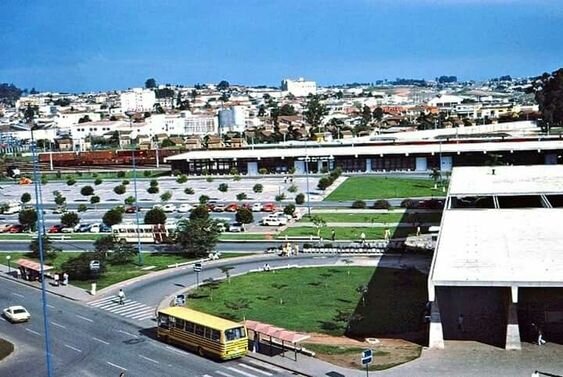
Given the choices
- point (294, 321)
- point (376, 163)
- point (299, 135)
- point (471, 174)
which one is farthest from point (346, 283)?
point (299, 135)

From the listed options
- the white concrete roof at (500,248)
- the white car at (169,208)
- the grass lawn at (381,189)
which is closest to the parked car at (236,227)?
the white car at (169,208)

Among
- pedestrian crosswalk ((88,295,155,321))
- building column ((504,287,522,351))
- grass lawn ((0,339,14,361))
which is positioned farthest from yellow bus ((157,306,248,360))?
building column ((504,287,522,351))

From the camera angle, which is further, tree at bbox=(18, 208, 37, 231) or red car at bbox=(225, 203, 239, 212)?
red car at bbox=(225, 203, 239, 212)

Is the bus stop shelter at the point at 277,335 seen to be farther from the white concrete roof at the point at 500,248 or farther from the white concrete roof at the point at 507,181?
the white concrete roof at the point at 507,181

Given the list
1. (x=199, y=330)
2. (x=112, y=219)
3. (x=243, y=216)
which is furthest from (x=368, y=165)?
(x=199, y=330)

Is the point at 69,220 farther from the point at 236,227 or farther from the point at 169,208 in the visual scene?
the point at 236,227

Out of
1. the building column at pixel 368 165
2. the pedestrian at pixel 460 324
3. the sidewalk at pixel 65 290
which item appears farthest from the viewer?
the building column at pixel 368 165

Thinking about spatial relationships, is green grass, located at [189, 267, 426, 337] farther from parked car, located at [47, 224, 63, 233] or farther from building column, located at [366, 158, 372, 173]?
building column, located at [366, 158, 372, 173]

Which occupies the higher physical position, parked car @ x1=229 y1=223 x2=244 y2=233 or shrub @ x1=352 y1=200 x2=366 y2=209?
shrub @ x1=352 y1=200 x2=366 y2=209
